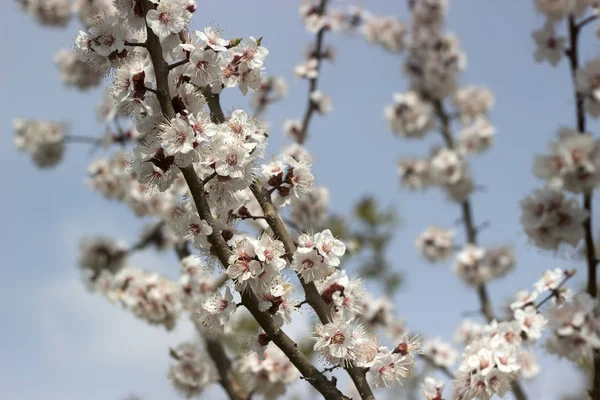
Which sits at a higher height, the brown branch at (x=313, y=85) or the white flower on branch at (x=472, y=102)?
the white flower on branch at (x=472, y=102)

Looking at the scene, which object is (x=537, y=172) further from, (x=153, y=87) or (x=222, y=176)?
(x=153, y=87)

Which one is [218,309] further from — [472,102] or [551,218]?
[472,102]

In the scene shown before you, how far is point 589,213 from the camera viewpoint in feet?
11.2

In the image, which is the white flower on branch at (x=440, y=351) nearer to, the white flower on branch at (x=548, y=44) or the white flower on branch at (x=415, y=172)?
the white flower on branch at (x=415, y=172)

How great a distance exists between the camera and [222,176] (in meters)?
2.24

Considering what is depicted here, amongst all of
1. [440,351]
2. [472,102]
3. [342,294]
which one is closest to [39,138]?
[440,351]

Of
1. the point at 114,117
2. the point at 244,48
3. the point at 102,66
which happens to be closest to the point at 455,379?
the point at 244,48

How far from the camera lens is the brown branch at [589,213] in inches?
118

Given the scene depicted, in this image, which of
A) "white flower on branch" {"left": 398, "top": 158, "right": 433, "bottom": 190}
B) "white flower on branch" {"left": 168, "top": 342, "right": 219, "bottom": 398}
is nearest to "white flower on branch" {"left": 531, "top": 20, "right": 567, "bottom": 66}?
"white flower on branch" {"left": 168, "top": 342, "right": 219, "bottom": 398}

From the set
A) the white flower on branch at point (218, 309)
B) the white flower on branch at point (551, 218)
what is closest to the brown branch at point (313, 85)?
the white flower on branch at point (551, 218)

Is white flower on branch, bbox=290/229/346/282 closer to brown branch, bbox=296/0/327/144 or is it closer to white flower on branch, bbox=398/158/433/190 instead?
brown branch, bbox=296/0/327/144

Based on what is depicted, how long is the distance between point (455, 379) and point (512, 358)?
288mm

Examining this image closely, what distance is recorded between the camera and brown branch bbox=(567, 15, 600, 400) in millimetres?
3004

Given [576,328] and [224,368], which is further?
[224,368]
